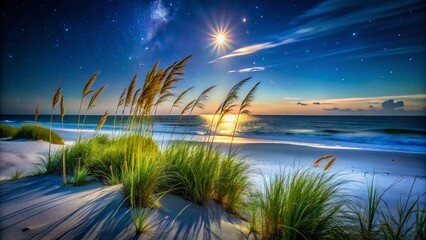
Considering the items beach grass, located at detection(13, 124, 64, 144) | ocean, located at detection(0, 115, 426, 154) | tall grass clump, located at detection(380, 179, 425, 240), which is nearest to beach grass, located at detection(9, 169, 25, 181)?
ocean, located at detection(0, 115, 426, 154)

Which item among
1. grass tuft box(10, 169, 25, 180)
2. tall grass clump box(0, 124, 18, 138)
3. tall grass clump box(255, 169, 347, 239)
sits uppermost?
tall grass clump box(255, 169, 347, 239)

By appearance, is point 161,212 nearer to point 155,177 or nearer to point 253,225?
point 155,177

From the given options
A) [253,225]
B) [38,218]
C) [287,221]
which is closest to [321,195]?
[287,221]

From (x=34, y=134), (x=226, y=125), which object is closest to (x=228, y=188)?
(x=34, y=134)

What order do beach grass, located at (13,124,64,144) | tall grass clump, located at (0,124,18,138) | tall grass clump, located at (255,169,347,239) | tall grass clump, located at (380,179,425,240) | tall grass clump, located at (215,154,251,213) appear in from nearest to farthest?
tall grass clump, located at (380,179,425,240) < tall grass clump, located at (255,169,347,239) < tall grass clump, located at (215,154,251,213) < beach grass, located at (13,124,64,144) < tall grass clump, located at (0,124,18,138)

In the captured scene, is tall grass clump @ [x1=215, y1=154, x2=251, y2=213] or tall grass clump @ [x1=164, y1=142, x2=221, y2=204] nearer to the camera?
tall grass clump @ [x1=164, y1=142, x2=221, y2=204]

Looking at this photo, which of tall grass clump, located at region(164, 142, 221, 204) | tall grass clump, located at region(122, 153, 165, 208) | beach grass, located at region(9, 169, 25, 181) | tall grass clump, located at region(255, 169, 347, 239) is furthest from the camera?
beach grass, located at region(9, 169, 25, 181)

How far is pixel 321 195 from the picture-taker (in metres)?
2.77

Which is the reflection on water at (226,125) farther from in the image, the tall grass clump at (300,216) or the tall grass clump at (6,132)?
the tall grass clump at (6,132)

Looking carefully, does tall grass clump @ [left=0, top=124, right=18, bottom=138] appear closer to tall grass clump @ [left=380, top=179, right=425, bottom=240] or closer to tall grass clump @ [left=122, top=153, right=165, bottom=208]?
tall grass clump @ [left=122, top=153, right=165, bottom=208]

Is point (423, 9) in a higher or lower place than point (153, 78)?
higher

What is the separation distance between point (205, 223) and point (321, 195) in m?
1.42

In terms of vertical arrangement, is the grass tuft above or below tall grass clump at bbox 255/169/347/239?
below

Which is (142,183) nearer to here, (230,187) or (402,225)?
(230,187)
